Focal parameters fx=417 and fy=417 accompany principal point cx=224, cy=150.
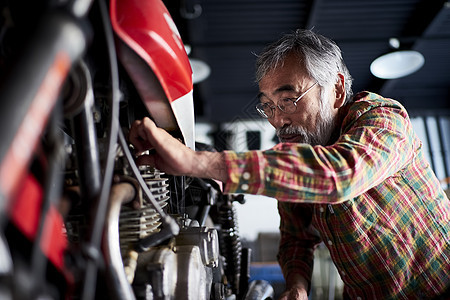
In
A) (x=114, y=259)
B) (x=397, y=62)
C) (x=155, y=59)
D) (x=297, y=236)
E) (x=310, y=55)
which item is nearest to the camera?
(x=114, y=259)

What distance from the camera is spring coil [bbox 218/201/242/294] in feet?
5.28

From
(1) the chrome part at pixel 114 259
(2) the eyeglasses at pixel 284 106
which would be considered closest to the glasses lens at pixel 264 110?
(2) the eyeglasses at pixel 284 106

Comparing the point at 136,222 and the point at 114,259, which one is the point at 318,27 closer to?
the point at 136,222

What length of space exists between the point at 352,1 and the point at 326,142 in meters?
3.75

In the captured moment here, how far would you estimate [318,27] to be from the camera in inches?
207

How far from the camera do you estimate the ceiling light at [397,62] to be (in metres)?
4.26

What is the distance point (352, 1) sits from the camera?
4680mm

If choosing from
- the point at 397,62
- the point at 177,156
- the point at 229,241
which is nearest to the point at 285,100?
the point at 229,241

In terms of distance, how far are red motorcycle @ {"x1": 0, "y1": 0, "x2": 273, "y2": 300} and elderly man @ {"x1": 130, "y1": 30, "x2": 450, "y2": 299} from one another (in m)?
0.11

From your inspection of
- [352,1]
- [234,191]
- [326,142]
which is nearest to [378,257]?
[326,142]

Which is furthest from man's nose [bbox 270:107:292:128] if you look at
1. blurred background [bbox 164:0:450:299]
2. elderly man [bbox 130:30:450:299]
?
blurred background [bbox 164:0:450:299]

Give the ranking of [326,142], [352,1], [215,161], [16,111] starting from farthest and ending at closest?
[352,1]
[326,142]
[215,161]
[16,111]

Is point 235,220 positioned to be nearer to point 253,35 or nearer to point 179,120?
point 179,120

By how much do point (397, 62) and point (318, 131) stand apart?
339cm
